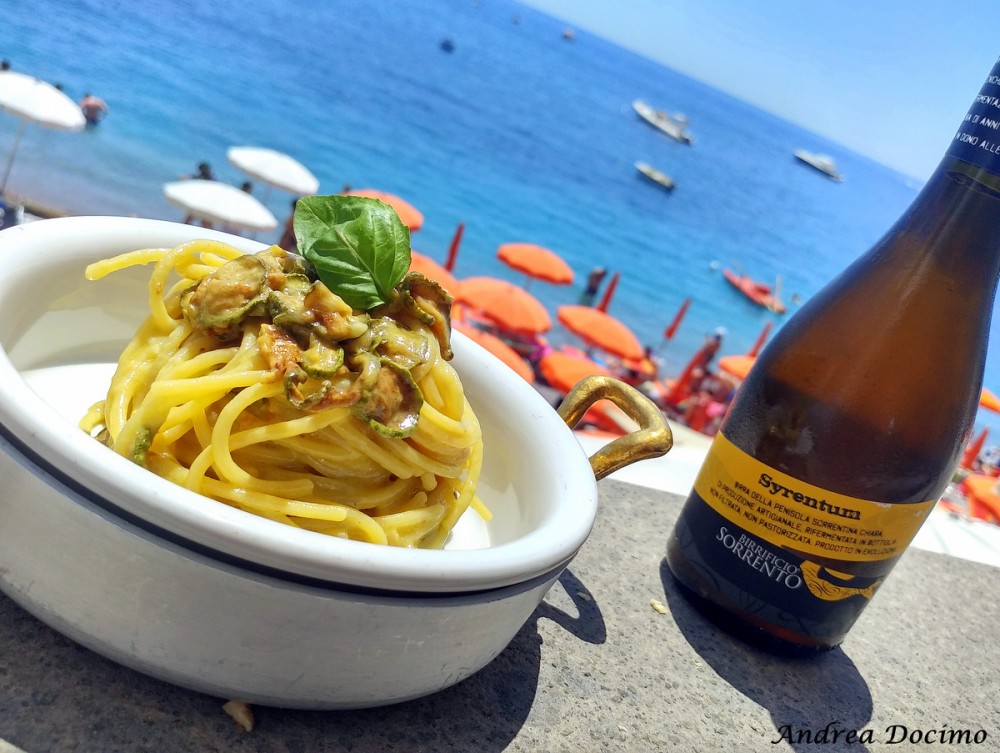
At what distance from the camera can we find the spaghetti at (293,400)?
0.84m

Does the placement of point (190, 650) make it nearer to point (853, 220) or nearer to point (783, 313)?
point (783, 313)

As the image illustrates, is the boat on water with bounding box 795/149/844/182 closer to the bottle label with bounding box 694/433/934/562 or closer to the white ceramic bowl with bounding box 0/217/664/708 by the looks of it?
the bottle label with bounding box 694/433/934/562

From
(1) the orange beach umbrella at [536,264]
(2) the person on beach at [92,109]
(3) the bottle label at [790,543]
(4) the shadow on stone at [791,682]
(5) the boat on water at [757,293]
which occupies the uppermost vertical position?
(3) the bottle label at [790,543]

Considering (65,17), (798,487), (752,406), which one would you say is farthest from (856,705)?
(65,17)

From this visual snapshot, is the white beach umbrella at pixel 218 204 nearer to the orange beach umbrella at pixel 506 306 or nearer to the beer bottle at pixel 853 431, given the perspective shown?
the orange beach umbrella at pixel 506 306

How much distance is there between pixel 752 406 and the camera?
128 cm

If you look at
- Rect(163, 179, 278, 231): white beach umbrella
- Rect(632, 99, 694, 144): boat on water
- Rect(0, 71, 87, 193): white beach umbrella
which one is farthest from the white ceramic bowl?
Rect(632, 99, 694, 144): boat on water

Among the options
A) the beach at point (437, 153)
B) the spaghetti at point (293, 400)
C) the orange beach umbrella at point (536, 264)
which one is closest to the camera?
the spaghetti at point (293, 400)

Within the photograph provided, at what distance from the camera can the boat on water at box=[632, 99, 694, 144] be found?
5944 cm

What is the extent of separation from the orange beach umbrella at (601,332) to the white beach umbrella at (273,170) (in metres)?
4.50

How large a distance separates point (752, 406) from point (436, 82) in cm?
4259

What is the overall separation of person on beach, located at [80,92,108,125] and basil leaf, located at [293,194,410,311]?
64.0 ft

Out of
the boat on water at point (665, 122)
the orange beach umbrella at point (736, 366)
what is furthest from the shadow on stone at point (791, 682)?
the boat on water at point (665, 122)

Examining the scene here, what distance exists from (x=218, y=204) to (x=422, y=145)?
70.2 ft
